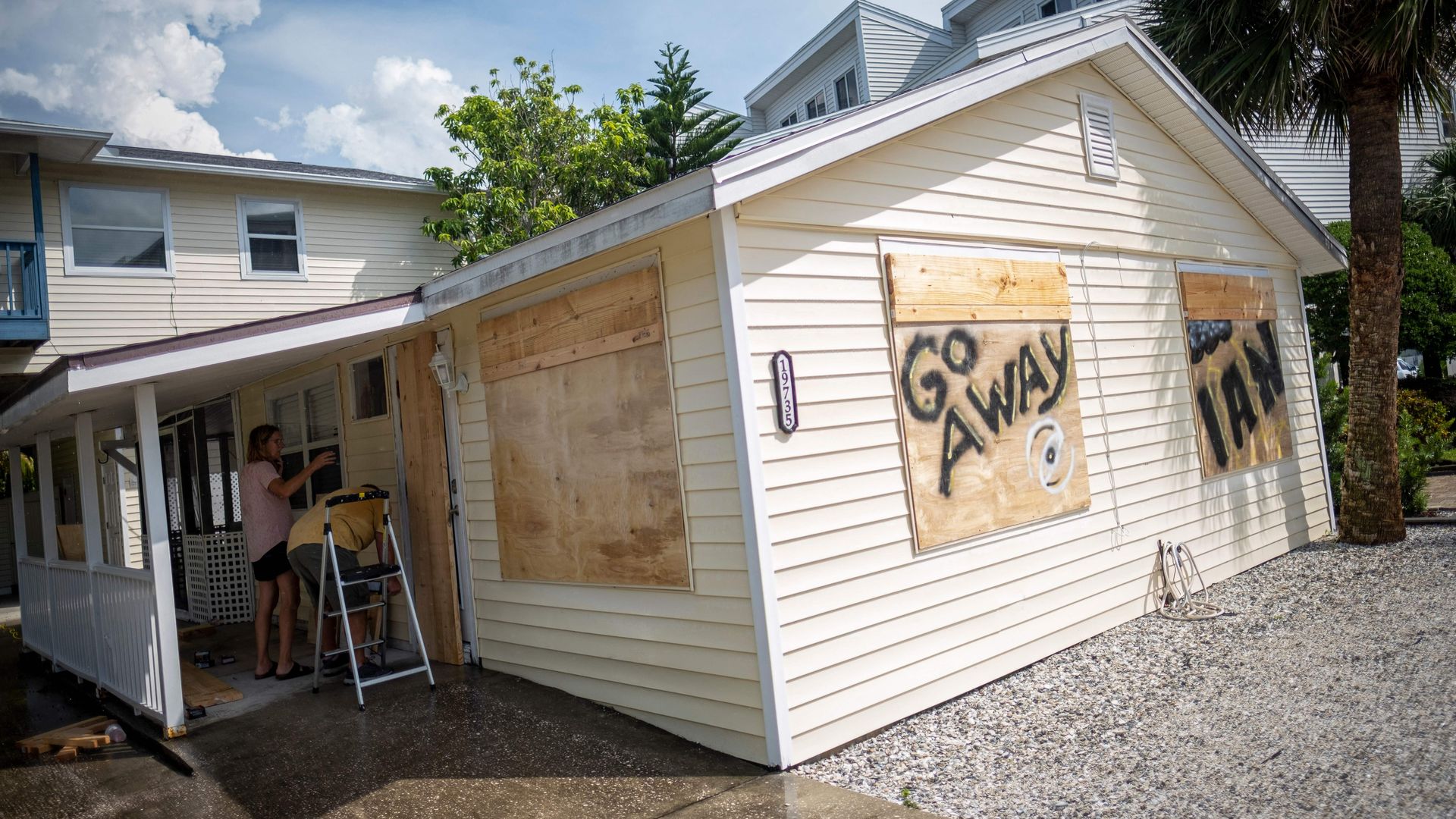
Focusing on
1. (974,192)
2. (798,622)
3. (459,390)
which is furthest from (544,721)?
(974,192)

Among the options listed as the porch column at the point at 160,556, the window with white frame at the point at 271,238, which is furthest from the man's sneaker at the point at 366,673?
the window with white frame at the point at 271,238

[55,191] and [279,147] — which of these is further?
[279,147]

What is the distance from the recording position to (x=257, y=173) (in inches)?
532

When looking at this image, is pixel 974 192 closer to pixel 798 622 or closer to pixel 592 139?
pixel 798 622

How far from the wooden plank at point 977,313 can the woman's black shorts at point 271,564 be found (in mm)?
4875

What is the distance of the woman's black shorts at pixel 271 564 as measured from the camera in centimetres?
661

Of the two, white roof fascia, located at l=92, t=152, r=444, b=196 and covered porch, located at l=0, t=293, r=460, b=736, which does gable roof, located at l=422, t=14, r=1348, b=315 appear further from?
white roof fascia, located at l=92, t=152, r=444, b=196

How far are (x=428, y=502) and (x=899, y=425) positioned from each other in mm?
3688

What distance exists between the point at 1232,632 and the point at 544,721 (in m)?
4.67

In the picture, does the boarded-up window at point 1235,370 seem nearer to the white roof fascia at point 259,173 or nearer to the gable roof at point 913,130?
the gable roof at point 913,130

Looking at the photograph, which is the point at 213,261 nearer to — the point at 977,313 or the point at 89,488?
the point at 89,488

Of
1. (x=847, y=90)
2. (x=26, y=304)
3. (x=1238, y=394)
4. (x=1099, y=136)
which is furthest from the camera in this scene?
(x=847, y=90)

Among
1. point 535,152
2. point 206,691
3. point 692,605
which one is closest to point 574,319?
point 692,605

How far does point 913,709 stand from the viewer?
492 centimetres
